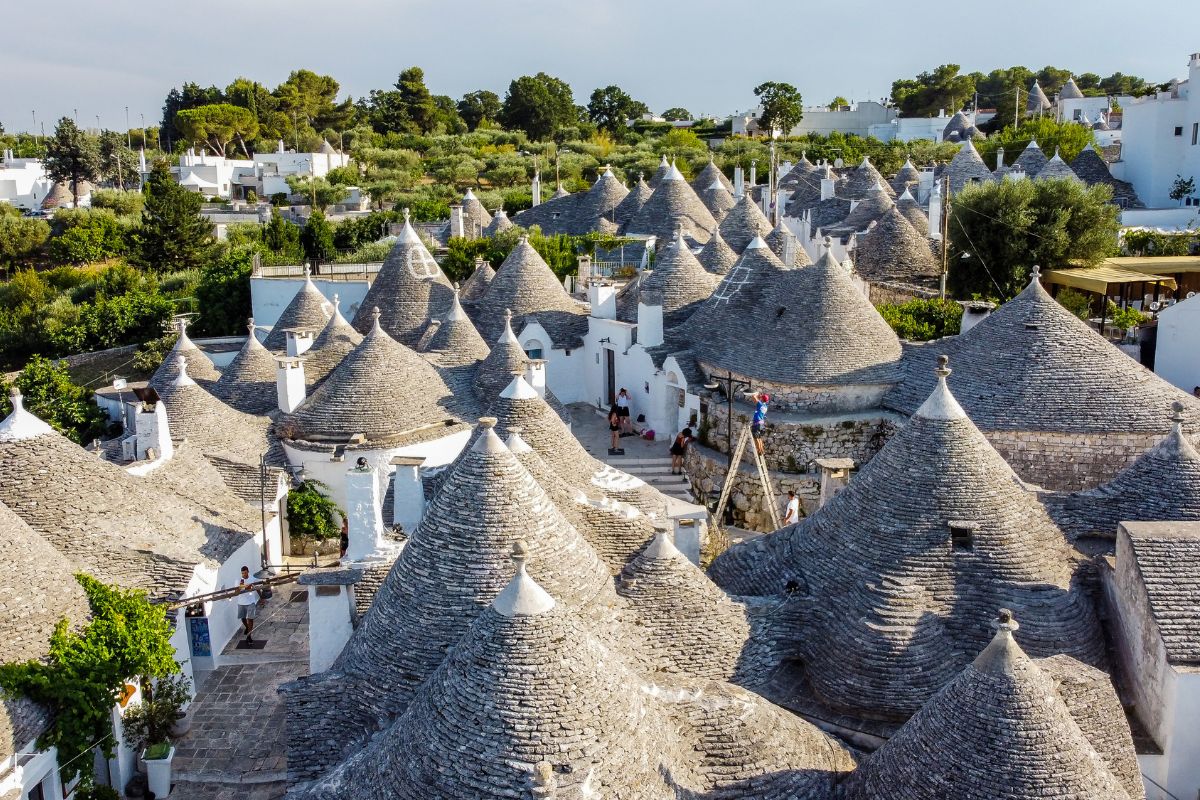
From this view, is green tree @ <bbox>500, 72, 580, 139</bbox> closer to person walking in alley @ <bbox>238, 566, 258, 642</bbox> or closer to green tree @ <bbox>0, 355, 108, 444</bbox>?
green tree @ <bbox>0, 355, 108, 444</bbox>

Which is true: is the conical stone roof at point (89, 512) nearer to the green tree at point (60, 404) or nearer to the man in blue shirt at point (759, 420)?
the man in blue shirt at point (759, 420)

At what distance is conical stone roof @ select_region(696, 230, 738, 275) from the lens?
29094mm

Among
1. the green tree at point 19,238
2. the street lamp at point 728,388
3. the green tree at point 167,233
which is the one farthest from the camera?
the green tree at point 19,238

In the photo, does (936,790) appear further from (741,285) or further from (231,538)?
(741,285)

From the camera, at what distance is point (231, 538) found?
1571cm

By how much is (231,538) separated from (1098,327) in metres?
19.0

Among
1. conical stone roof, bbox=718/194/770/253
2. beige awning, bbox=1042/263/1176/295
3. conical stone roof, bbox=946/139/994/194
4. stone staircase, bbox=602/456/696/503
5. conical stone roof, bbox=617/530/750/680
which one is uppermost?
conical stone roof, bbox=946/139/994/194

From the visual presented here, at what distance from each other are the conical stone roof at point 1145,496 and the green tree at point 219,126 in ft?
264

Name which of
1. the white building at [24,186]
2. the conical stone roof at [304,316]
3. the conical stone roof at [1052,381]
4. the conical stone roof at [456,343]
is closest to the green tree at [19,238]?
the white building at [24,186]

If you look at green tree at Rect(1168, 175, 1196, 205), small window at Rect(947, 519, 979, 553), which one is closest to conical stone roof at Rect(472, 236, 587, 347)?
small window at Rect(947, 519, 979, 553)

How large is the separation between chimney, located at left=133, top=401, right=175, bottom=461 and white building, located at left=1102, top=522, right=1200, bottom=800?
14.0m

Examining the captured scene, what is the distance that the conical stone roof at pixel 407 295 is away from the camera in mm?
26359

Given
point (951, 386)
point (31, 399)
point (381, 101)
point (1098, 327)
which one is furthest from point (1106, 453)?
point (381, 101)

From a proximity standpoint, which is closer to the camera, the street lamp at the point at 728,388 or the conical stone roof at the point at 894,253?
the street lamp at the point at 728,388
